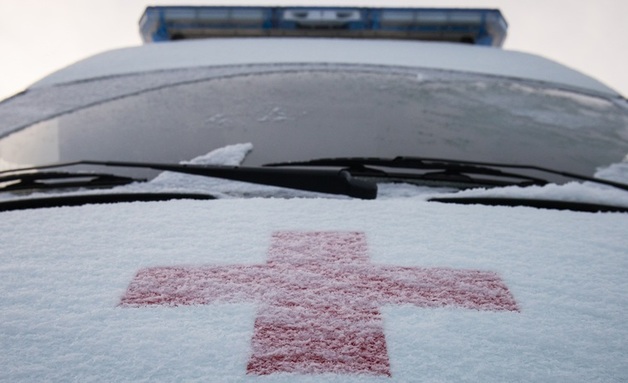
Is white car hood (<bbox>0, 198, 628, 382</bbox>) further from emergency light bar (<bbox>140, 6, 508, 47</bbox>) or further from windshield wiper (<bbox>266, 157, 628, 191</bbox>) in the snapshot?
emergency light bar (<bbox>140, 6, 508, 47</bbox>)

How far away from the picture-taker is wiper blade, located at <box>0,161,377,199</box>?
1.22 m

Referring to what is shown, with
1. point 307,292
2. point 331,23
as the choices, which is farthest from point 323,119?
point 331,23

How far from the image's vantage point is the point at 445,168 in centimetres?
136

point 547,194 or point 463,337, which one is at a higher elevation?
point 547,194

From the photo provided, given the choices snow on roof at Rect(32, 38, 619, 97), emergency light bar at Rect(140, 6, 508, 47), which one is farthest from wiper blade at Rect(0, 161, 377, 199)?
emergency light bar at Rect(140, 6, 508, 47)

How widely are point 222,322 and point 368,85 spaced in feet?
3.86

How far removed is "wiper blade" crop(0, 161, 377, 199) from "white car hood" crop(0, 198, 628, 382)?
1.8 inches

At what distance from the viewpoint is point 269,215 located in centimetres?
112

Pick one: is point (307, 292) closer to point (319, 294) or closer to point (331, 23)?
point (319, 294)

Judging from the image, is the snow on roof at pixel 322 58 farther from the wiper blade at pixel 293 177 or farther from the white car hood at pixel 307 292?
the white car hood at pixel 307 292

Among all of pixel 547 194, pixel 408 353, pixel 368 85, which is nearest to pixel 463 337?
pixel 408 353

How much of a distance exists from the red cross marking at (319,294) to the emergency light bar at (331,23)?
259 centimetres

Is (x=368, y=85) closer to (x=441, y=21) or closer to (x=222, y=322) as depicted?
(x=222, y=322)

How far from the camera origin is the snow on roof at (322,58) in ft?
6.75
